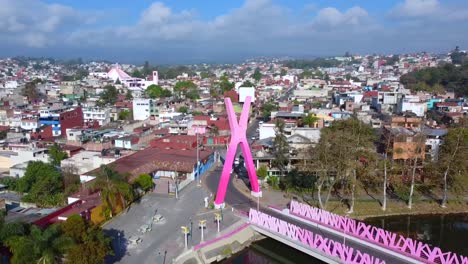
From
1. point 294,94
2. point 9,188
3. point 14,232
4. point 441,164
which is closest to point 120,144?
point 9,188

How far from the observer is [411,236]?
1050 inches

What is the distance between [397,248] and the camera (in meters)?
20.7

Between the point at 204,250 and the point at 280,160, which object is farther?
the point at 280,160

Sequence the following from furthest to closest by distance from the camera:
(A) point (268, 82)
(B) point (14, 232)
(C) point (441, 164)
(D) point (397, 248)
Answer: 1. (A) point (268, 82)
2. (C) point (441, 164)
3. (D) point (397, 248)
4. (B) point (14, 232)

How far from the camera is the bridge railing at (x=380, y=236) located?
18.9m

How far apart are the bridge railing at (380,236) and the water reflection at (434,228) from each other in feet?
7.76

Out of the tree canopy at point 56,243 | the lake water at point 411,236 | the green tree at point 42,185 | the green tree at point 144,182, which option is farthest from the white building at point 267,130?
the tree canopy at point 56,243

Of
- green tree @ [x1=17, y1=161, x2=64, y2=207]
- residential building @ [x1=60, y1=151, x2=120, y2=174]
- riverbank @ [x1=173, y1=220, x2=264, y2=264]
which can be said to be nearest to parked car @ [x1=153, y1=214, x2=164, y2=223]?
riverbank @ [x1=173, y1=220, x2=264, y2=264]

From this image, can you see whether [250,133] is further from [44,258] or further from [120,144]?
[44,258]

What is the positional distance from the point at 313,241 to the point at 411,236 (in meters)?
9.13

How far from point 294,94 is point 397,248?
72.9 m

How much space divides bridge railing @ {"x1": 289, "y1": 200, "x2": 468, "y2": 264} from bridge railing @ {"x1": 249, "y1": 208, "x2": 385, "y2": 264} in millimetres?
1648

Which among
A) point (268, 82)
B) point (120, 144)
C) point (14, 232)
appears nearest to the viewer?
point (14, 232)

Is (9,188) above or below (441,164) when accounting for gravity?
below
